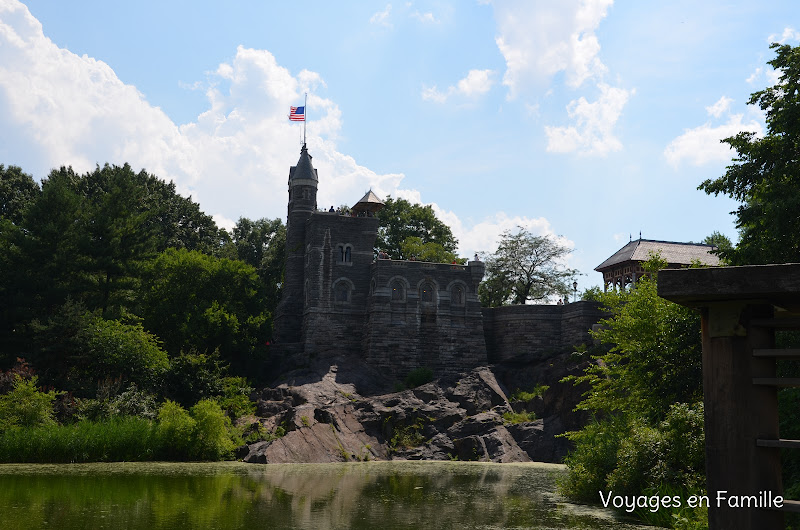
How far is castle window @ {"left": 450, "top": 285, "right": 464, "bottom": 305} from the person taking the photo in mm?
46969

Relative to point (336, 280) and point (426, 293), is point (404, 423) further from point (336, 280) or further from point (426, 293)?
point (336, 280)

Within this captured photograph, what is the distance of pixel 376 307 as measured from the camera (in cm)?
4522

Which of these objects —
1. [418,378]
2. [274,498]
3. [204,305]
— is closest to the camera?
[274,498]

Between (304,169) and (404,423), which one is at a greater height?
(304,169)

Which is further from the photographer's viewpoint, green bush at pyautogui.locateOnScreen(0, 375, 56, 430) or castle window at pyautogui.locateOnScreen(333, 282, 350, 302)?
castle window at pyautogui.locateOnScreen(333, 282, 350, 302)

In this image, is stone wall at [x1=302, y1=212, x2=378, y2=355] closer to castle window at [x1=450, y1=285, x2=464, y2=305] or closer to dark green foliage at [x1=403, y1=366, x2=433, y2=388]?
dark green foliage at [x1=403, y1=366, x2=433, y2=388]

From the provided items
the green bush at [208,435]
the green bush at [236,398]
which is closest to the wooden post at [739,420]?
the green bush at [208,435]

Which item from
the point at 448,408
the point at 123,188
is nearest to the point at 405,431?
the point at 448,408

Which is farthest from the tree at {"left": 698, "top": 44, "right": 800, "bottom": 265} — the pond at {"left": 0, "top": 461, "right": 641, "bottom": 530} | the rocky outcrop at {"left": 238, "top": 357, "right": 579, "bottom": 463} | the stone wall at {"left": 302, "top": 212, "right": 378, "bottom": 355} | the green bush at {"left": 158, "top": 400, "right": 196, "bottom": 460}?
the stone wall at {"left": 302, "top": 212, "right": 378, "bottom": 355}

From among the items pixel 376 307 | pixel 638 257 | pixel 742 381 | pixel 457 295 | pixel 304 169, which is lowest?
pixel 742 381

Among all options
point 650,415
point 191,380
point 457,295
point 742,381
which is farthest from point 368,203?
point 742,381

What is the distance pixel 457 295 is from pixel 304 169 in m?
13.6

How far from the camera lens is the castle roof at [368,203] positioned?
50.4m

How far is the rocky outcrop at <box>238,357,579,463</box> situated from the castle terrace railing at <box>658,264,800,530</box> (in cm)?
2546
